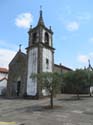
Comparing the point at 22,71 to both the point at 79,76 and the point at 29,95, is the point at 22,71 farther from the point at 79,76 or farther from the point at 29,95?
the point at 79,76

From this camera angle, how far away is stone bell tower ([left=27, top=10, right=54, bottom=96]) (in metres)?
32.0

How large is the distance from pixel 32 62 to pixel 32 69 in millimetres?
1425

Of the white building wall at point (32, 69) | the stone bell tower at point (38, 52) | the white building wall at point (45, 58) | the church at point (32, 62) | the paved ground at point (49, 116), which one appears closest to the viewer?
the paved ground at point (49, 116)

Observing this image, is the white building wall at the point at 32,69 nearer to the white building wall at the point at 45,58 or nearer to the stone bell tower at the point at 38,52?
the stone bell tower at the point at 38,52

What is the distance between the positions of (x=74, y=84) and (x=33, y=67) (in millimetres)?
9219

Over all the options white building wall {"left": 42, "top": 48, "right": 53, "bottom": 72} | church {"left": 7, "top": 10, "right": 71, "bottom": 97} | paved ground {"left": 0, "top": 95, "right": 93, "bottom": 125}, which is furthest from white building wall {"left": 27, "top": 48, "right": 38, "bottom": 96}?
paved ground {"left": 0, "top": 95, "right": 93, "bottom": 125}

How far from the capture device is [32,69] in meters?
32.9

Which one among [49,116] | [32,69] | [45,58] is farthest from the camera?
[45,58]

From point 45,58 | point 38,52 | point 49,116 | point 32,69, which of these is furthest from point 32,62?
point 49,116

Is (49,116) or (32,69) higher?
(32,69)

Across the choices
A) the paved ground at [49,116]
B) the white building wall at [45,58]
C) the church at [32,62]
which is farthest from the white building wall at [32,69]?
the paved ground at [49,116]

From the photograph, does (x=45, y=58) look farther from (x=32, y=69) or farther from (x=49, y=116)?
(x=49, y=116)

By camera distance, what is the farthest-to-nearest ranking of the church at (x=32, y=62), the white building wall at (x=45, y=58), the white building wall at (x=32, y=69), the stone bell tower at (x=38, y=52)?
the white building wall at (x=45, y=58), the church at (x=32, y=62), the stone bell tower at (x=38, y=52), the white building wall at (x=32, y=69)

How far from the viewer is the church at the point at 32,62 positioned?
106 feet
